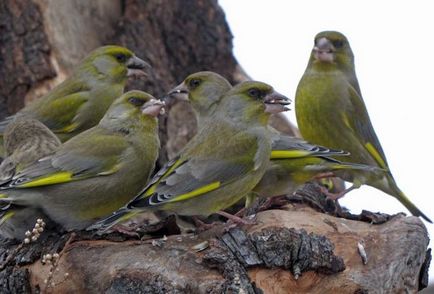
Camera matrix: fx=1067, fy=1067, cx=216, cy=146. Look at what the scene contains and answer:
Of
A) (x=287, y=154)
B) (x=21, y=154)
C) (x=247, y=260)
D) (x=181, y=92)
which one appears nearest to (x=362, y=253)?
(x=247, y=260)

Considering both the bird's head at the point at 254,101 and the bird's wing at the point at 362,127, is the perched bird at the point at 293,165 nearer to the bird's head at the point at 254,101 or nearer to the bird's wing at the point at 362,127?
the bird's head at the point at 254,101

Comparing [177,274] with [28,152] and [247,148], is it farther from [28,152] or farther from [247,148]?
[28,152]

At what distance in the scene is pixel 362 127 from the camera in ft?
26.7

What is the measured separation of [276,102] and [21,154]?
1.76 m

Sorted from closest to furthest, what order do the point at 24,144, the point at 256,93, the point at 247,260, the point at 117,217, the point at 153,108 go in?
the point at 247,260
the point at 117,217
the point at 256,93
the point at 153,108
the point at 24,144

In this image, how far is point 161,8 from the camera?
392 inches

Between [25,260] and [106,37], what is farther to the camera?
[106,37]

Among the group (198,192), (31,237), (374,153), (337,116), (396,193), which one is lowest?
(396,193)

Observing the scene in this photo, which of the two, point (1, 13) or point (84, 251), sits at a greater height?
point (1, 13)

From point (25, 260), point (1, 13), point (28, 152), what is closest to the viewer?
point (25, 260)

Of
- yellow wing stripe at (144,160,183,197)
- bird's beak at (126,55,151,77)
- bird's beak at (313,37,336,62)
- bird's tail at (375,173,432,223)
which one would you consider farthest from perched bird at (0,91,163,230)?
bird's tail at (375,173,432,223)

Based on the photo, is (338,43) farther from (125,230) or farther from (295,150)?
(125,230)

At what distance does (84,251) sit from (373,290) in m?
1.70

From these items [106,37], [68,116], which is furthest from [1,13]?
[68,116]
